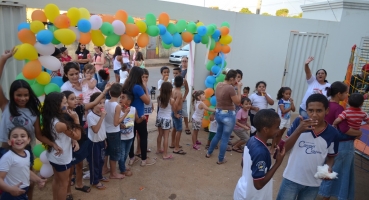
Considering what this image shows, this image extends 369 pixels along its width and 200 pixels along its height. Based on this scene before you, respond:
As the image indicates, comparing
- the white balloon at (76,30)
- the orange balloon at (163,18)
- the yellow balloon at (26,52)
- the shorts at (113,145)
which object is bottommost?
the shorts at (113,145)

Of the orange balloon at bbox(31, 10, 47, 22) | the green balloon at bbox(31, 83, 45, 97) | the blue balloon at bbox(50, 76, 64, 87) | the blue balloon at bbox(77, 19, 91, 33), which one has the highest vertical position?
the orange balloon at bbox(31, 10, 47, 22)

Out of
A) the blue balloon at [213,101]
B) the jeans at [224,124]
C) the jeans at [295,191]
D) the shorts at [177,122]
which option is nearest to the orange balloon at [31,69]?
the shorts at [177,122]

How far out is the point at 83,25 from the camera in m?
3.84

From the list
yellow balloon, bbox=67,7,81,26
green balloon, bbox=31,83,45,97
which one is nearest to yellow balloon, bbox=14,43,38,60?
green balloon, bbox=31,83,45,97

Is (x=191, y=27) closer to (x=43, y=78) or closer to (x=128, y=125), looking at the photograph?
(x=128, y=125)

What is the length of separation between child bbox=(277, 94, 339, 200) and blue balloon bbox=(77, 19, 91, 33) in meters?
3.05

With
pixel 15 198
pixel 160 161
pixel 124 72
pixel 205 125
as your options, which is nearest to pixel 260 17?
pixel 205 125

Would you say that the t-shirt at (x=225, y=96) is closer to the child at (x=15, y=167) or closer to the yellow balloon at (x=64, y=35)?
the yellow balloon at (x=64, y=35)

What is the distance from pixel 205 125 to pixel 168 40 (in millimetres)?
2395

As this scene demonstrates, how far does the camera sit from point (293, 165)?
264 centimetres

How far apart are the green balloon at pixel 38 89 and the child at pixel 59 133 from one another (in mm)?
1053

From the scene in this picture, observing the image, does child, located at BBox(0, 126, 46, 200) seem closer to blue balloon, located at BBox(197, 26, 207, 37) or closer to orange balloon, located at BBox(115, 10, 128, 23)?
orange balloon, located at BBox(115, 10, 128, 23)

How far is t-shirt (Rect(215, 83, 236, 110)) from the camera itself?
14.9ft

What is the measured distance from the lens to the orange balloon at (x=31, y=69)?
3596 millimetres
